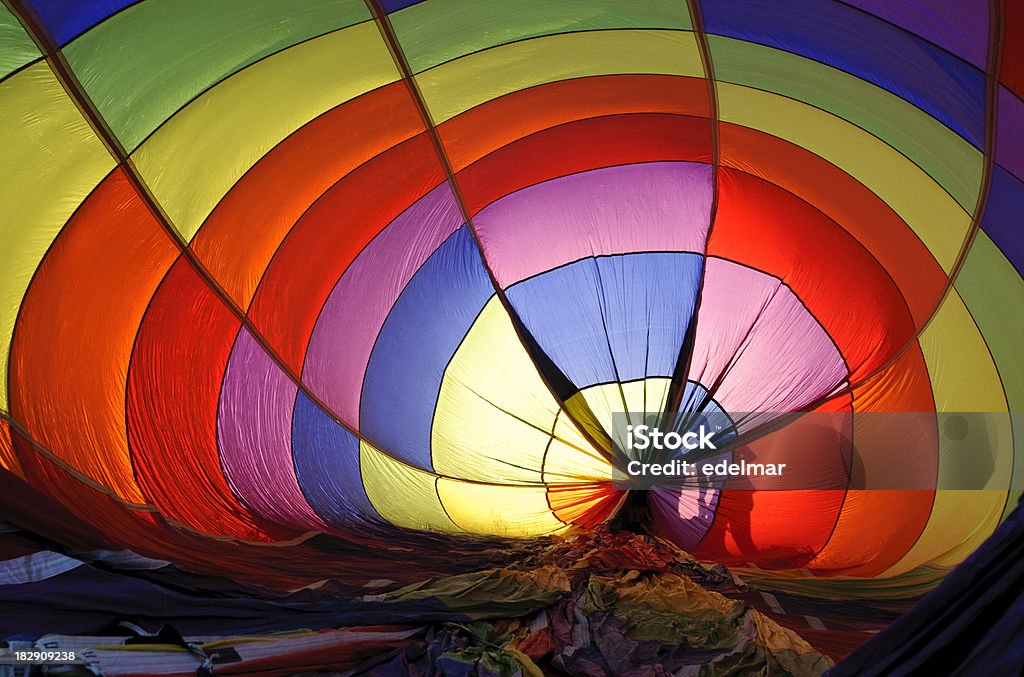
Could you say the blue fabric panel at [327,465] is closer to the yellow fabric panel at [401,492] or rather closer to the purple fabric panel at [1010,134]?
the yellow fabric panel at [401,492]

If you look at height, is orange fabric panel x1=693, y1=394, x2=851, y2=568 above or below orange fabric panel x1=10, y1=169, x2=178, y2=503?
below

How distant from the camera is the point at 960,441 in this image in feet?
14.5

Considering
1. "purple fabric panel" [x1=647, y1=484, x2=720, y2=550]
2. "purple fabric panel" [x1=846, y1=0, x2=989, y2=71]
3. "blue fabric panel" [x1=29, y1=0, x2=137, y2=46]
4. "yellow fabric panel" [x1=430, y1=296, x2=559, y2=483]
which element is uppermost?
"blue fabric panel" [x1=29, y1=0, x2=137, y2=46]

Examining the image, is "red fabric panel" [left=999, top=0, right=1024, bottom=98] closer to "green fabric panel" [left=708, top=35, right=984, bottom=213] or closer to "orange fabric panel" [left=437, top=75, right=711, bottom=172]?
"green fabric panel" [left=708, top=35, right=984, bottom=213]

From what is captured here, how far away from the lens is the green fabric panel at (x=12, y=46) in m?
2.95

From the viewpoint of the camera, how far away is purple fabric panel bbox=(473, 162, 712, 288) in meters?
4.58

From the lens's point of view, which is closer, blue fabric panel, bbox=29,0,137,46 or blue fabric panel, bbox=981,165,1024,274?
blue fabric panel, bbox=29,0,137,46

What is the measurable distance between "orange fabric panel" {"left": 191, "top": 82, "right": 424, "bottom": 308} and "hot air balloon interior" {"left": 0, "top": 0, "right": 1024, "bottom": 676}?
2cm

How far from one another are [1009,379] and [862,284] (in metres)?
0.85

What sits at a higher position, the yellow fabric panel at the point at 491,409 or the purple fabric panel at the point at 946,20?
the purple fabric panel at the point at 946,20

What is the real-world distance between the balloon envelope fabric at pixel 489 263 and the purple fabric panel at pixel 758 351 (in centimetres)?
2

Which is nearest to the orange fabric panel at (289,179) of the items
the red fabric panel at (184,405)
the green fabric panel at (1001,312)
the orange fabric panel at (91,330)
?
the red fabric panel at (184,405)

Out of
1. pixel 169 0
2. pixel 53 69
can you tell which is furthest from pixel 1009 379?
pixel 53 69

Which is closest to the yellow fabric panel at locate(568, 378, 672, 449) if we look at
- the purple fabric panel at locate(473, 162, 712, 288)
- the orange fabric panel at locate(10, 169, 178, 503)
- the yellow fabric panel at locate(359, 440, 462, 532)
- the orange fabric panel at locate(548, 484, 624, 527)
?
the orange fabric panel at locate(548, 484, 624, 527)
